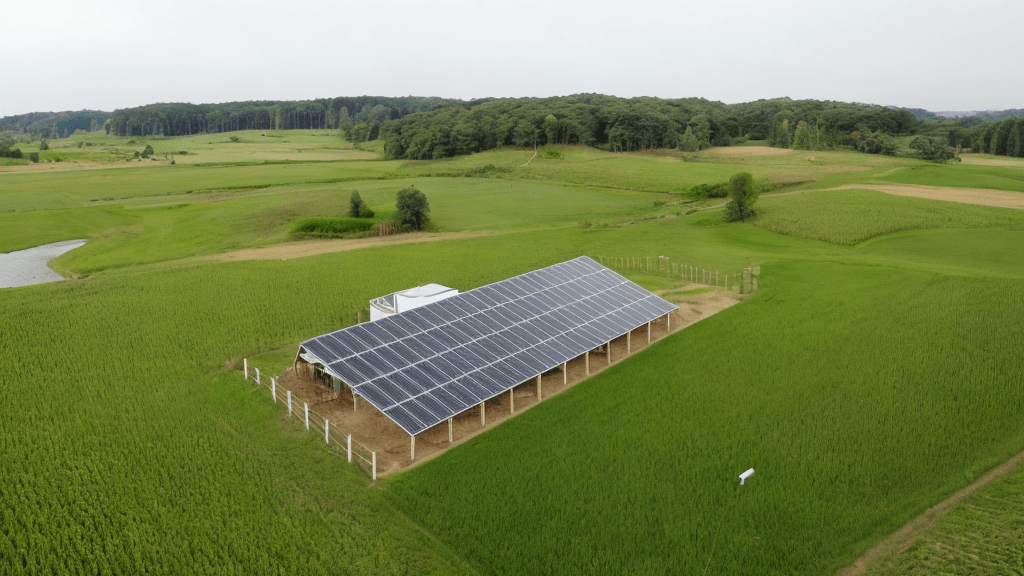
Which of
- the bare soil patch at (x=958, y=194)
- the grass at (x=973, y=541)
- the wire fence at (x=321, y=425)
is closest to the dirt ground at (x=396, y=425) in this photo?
the wire fence at (x=321, y=425)

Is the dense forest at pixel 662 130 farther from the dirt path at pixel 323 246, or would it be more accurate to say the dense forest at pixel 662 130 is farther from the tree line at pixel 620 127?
the dirt path at pixel 323 246

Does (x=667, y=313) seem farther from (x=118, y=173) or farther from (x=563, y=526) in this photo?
(x=118, y=173)

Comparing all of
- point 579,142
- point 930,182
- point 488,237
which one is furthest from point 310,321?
point 579,142

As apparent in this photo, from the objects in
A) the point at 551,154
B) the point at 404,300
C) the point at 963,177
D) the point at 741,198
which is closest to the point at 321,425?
the point at 404,300

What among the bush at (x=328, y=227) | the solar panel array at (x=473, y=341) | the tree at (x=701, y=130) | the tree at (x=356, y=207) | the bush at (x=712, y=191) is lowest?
the solar panel array at (x=473, y=341)

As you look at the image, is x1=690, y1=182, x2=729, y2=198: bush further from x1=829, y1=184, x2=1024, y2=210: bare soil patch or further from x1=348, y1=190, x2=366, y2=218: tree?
x1=348, y1=190, x2=366, y2=218: tree

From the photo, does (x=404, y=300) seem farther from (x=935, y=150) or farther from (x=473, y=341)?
(x=935, y=150)
